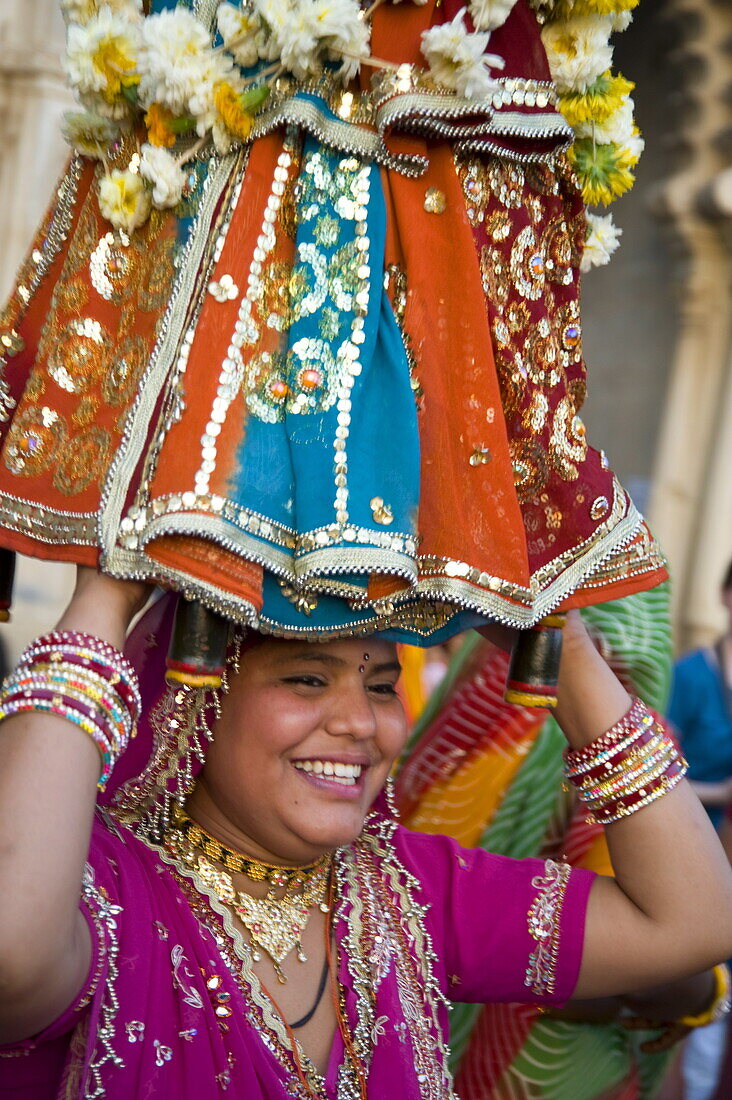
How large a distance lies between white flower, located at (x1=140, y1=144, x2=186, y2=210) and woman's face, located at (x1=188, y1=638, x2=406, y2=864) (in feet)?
2.12

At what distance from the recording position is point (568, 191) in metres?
1.81

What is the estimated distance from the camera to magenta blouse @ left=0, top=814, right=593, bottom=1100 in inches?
64.1

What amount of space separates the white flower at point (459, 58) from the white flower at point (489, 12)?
1.1 inches

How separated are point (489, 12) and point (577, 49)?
0.19m

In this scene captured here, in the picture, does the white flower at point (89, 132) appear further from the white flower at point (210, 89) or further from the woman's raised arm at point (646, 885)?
the woman's raised arm at point (646, 885)

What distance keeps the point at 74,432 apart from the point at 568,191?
31.6 inches

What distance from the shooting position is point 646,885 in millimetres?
2053

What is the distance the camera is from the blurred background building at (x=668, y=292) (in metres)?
5.06

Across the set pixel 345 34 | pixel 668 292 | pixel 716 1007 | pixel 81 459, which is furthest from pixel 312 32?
pixel 668 292

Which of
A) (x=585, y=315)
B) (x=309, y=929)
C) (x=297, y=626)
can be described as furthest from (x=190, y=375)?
(x=585, y=315)

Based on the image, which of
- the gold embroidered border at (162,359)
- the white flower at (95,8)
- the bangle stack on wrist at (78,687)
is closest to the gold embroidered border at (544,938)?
the bangle stack on wrist at (78,687)

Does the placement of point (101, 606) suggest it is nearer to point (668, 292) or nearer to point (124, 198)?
point (124, 198)

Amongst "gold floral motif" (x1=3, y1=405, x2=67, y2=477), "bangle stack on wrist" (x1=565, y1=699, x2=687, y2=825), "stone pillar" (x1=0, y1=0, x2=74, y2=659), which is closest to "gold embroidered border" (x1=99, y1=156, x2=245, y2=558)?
"gold floral motif" (x1=3, y1=405, x2=67, y2=477)

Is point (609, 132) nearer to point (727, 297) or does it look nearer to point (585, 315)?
point (727, 297)
